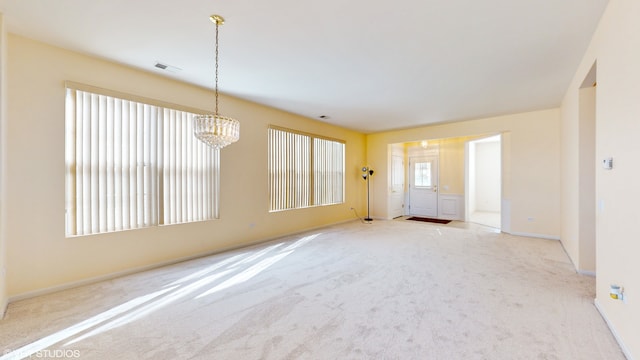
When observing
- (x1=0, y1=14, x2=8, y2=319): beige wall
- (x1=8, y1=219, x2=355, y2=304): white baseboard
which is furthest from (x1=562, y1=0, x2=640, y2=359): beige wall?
(x1=0, y1=14, x2=8, y2=319): beige wall

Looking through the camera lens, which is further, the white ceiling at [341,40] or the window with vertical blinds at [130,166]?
the window with vertical blinds at [130,166]

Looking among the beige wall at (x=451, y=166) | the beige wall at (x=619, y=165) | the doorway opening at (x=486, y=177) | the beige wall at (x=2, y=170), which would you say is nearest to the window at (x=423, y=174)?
the beige wall at (x=451, y=166)

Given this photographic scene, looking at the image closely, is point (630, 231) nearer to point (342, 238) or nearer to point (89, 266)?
point (342, 238)

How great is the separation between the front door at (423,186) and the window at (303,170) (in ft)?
9.97

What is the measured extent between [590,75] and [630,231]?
7.67 ft

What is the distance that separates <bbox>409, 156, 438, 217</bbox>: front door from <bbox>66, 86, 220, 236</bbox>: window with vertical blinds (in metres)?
7.03

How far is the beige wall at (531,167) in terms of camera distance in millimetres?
5523

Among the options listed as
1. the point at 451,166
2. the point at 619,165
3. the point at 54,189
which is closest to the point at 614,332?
the point at 619,165

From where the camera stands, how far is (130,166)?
3646mm

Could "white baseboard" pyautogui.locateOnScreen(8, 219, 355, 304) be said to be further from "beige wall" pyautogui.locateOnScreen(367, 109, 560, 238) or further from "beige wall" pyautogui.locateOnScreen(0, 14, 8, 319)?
"beige wall" pyautogui.locateOnScreen(367, 109, 560, 238)

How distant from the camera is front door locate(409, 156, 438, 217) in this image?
879 centimetres

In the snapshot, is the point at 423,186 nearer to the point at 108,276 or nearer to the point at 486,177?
the point at 486,177

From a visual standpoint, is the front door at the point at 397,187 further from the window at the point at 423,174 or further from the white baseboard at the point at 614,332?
the white baseboard at the point at 614,332

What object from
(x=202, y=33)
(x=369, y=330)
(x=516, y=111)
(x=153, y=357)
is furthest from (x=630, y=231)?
(x=516, y=111)
